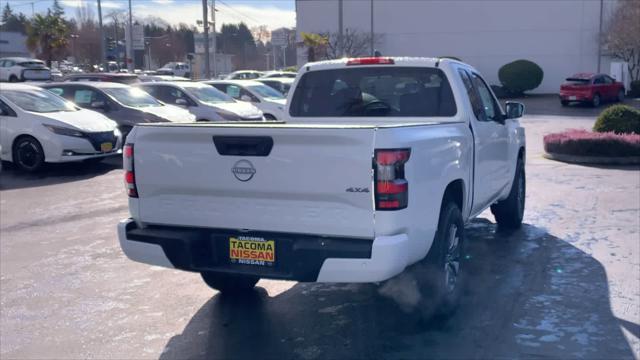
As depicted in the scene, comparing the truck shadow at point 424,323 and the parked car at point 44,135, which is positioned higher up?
the parked car at point 44,135

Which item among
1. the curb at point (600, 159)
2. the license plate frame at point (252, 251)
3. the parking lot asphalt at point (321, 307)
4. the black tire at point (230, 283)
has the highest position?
the license plate frame at point (252, 251)

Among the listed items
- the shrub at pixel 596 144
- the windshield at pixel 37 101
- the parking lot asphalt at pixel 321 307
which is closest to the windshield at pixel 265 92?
the windshield at pixel 37 101

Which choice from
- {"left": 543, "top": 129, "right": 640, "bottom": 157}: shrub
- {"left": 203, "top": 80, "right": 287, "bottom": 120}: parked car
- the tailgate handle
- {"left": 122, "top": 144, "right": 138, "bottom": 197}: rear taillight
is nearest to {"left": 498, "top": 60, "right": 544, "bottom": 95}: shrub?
{"left": 203, "top": 80, "right": 287, "bottom": 120}: parked car

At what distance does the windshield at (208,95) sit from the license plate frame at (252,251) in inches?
547

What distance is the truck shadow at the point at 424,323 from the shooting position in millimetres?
4855

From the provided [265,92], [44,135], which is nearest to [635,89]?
[265,92]

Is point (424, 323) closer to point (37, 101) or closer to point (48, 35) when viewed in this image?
point (37, 101)

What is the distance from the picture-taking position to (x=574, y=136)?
15.2 meters

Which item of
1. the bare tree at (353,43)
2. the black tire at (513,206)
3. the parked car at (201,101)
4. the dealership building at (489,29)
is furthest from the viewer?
the bare tree at (353,43)

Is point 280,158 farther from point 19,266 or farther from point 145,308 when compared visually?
point 19,266

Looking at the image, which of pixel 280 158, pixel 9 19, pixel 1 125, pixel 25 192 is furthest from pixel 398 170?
pixel 9 19

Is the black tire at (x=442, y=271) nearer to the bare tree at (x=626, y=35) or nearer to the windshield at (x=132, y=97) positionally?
the windshield at (x=132, y=97)

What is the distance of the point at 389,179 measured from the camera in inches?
168

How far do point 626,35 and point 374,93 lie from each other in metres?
36.6
